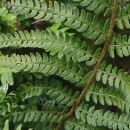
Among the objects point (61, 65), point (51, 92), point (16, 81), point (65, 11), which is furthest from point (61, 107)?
point (65, 11)

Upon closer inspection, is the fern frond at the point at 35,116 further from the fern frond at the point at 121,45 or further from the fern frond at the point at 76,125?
the fern frond at the point at 121,45

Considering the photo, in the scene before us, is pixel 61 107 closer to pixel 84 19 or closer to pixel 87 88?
pixel 87 88

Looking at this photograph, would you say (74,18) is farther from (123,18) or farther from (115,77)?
(115,77)

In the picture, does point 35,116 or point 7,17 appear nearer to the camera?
point 35,116

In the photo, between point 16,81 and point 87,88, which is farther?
point 16,81

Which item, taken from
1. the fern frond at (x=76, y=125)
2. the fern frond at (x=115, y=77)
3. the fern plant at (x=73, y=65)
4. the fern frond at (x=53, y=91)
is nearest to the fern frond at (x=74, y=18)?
the fern plant at (x=73, y=65)

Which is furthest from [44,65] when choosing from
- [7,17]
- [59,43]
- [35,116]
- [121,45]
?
[7,17]
